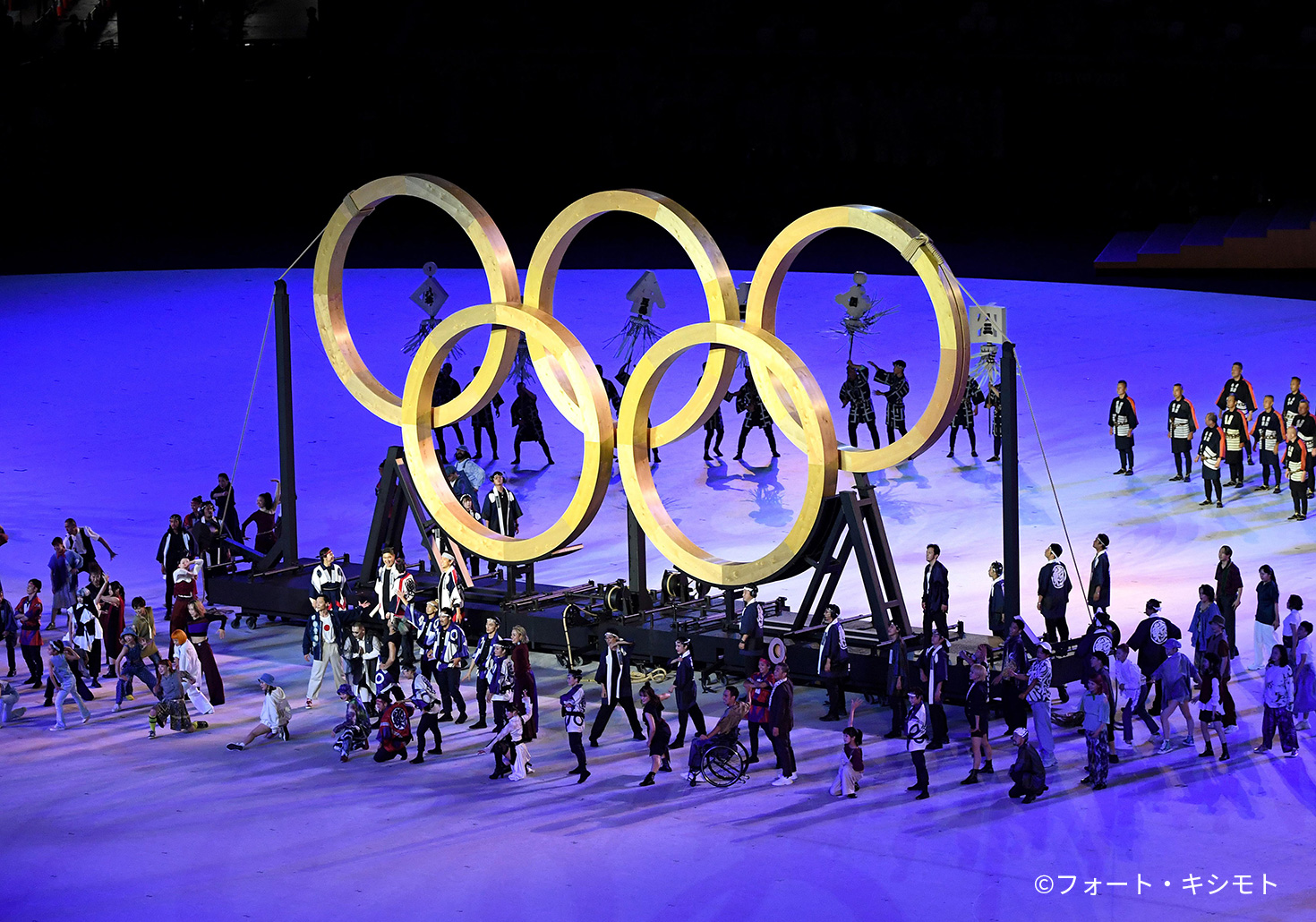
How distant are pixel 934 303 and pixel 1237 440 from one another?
11082mm

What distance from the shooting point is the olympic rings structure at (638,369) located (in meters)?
19.7

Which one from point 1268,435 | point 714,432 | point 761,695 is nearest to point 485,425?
point 714,432

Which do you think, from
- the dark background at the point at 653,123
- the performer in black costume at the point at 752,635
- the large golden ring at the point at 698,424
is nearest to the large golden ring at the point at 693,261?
the large golden ring at the point at 698,424

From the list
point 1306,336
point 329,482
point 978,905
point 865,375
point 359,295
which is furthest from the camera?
point 359,295

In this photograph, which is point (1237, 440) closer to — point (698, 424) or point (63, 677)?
point (698, 424)

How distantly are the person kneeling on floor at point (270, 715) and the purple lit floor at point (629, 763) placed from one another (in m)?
0.22

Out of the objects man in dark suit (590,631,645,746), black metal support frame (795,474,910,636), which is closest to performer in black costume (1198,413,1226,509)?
black metal support frame (795,474,910,636)

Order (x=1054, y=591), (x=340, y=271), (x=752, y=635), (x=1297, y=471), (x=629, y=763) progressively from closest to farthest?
1. (x=629, y=763)
2. (x=752, y=635)
3. (x=1054, y=591)
4. (x=340, y=271)
5. (x=1297, y=471)

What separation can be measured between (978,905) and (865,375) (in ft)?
51.4

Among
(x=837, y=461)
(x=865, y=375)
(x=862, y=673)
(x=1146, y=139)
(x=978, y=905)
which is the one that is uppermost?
(x=1146, y=139)

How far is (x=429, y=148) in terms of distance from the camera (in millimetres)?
47812

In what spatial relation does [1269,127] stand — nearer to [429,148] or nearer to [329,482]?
[429,148]

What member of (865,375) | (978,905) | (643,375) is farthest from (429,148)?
(978,905)

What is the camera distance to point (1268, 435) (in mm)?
28328
